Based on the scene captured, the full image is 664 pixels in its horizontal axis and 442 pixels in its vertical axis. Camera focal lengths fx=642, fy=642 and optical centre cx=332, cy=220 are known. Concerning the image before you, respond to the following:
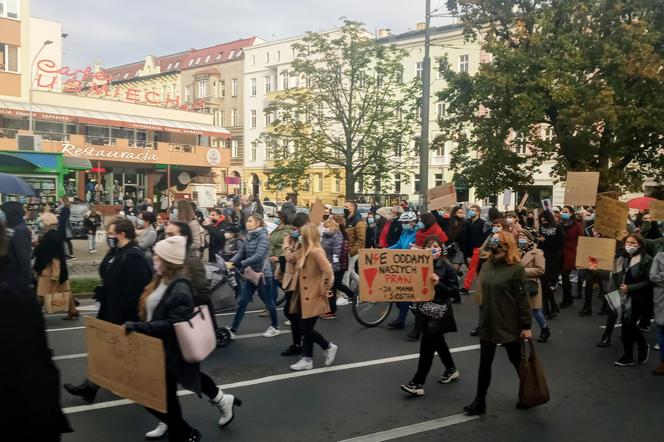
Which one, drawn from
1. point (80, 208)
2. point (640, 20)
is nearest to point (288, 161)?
point (80, 208)

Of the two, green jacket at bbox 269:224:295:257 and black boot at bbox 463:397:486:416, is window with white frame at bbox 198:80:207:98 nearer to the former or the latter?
green jacket at bbox 269:224:295:257

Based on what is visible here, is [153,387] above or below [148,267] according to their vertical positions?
below

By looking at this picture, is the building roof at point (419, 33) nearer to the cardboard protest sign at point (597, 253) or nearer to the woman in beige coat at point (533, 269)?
the cardboard protest sign at point (597, 253)

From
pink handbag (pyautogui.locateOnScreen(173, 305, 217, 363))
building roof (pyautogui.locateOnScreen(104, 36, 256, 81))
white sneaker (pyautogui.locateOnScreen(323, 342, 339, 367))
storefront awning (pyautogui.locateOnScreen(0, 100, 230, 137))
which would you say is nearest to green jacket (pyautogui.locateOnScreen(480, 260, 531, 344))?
white sneaker (pyautogui.locateOnScreen(323, 342, 339, 367))

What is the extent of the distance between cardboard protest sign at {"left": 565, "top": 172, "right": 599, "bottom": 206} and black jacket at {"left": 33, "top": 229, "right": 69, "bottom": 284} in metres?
9.61

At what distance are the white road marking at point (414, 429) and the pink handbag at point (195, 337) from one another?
1.44 meters

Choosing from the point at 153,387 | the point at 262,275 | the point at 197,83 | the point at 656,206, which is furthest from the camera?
the point at 197,83

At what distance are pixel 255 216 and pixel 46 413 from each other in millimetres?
6249

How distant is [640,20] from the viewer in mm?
21578

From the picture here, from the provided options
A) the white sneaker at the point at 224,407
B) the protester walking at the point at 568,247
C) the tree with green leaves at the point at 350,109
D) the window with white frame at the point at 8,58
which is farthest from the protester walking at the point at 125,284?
the window with white frame at the point at 8,58

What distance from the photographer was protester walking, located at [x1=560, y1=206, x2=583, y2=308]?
1203 centimetres

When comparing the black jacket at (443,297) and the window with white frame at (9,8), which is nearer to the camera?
the black jacket at (443,297)

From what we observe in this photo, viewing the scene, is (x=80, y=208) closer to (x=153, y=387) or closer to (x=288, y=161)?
(x=288, y=161)

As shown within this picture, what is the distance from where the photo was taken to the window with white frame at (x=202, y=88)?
74.2m
